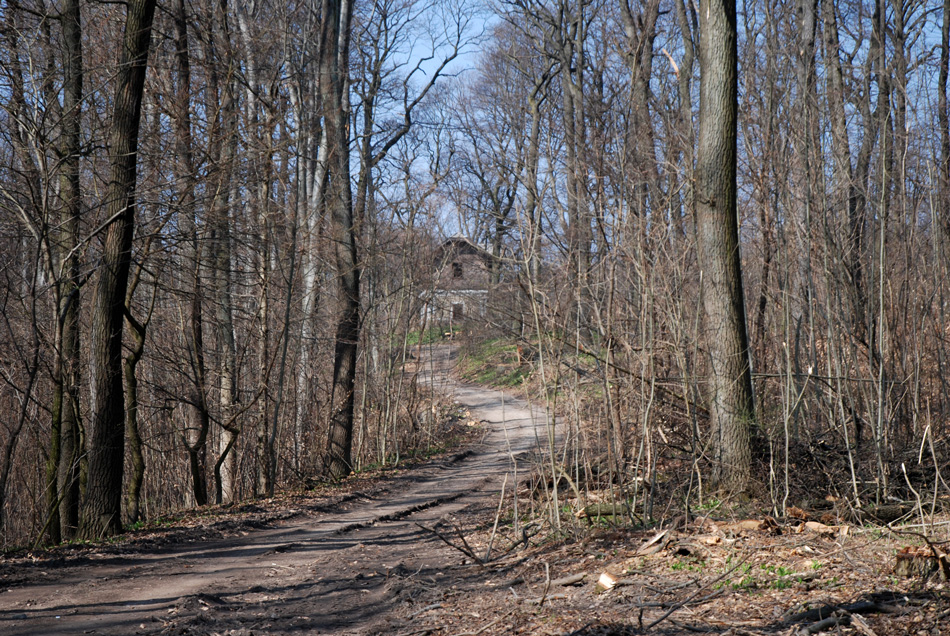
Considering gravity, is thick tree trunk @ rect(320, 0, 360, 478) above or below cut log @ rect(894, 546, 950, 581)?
above

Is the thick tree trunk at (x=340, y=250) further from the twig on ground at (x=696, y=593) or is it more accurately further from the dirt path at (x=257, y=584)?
the twig on ground at (x=696, y=593)

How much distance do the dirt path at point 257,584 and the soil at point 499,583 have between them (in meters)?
0.02

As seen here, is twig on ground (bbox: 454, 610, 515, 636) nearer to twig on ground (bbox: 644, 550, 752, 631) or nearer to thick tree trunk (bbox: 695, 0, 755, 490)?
twig on ground (bbox: 644, 550, 752, 631)

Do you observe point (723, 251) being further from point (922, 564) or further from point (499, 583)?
point (499, 583)

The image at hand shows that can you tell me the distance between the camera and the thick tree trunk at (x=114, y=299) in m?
7.89

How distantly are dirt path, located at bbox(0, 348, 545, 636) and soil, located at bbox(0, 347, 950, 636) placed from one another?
22 millimetres

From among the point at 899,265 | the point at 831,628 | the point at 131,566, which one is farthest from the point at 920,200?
the point at 131,566

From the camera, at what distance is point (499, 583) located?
18.4ft

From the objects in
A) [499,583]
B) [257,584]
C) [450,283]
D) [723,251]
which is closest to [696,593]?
[499,583]

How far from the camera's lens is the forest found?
700 centimetres

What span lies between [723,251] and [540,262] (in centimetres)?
273

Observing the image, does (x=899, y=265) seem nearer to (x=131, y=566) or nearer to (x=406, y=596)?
(x=406, y=596)

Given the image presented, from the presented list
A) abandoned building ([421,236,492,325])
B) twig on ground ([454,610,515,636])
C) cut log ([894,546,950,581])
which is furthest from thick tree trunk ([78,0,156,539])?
cut log ([894,546,950,581])

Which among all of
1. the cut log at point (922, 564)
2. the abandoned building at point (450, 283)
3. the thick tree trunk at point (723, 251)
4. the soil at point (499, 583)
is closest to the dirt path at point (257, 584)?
the soil at point (499, 583)
